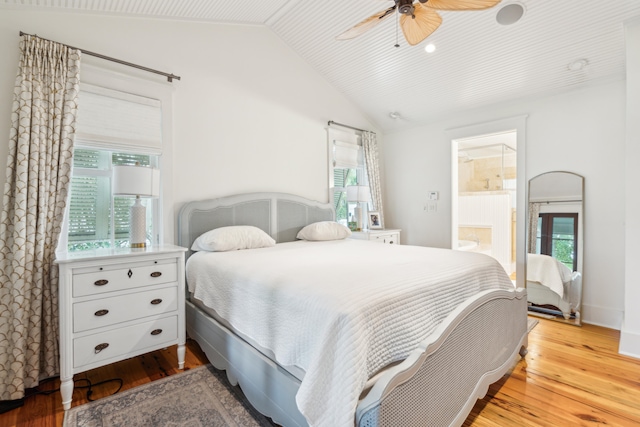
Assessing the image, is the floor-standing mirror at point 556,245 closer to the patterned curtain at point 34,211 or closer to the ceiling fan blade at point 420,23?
the ceiling fan blade at point 420,23

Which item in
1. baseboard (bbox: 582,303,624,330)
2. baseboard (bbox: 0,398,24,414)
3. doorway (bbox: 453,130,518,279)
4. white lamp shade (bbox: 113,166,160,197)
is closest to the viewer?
baseboard (bbox: 0,398,24,414)

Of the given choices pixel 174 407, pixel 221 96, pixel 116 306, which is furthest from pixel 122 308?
pixel 221 96

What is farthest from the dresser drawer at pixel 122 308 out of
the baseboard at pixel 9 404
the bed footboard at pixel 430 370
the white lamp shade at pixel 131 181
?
the white lamp shade at pixel 131 181

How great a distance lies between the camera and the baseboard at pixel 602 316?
9.72 ft

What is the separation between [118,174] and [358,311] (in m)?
1.94

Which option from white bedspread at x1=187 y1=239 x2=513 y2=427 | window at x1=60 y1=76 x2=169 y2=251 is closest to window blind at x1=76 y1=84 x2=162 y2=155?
window at x1=60 y1=76 x2=169 y2=251

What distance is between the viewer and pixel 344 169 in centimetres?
445

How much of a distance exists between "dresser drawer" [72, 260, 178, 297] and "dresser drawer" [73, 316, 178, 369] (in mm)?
267

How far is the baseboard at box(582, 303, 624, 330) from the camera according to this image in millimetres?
2963

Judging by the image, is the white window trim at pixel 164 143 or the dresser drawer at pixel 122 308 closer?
the dresser drawer at pixel 122 308

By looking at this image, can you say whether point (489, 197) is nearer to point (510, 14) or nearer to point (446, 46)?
point (446, 46)

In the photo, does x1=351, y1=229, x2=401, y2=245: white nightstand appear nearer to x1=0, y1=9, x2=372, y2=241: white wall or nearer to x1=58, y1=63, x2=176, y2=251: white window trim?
x1=0, y1=9, x2=372, y2=241: white wall

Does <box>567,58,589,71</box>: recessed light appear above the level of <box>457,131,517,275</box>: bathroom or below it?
above

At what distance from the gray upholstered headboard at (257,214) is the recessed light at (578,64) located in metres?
2.76
